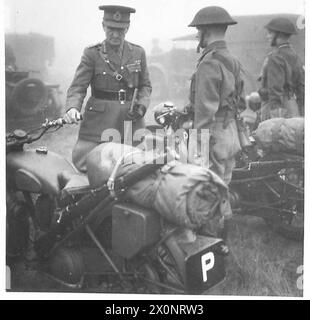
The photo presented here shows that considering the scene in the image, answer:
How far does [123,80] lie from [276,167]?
3.76ft

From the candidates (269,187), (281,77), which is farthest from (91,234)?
(281,77)

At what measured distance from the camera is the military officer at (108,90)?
9.47 ft

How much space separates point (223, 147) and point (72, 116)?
93cm

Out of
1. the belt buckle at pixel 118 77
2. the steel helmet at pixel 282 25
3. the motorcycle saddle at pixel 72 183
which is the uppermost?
the steel helmet at pixel 282 25

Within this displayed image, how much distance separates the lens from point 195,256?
2303 mm

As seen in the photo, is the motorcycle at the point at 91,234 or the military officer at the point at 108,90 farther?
the military officer at the point at 108,90

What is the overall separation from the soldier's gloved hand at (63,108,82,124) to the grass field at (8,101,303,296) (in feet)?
0.22

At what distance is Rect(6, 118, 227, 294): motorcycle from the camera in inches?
92.8

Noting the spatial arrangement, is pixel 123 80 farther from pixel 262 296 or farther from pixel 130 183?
pixel 262 296

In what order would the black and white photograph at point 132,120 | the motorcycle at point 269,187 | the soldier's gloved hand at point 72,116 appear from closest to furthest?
1. the black and white photograph at point 132,120
2. the soldier's gloved hand at point 72,116
3. the motorcycle at point 269,187

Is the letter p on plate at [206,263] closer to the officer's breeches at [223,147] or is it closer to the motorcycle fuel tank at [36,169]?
the officer's breeches at [223,147]

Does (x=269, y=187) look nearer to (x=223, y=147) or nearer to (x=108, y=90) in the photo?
(x=223, y=147)

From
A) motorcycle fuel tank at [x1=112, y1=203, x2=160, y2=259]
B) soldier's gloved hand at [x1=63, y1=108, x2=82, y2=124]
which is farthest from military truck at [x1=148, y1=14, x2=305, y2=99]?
motorcycle fuel tank at [x1=112, y1=203, x2=160, y2=259]

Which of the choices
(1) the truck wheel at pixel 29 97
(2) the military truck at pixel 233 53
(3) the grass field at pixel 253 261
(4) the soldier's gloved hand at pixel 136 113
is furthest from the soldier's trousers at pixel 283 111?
(1) the truck wheel at pixel 29 97
